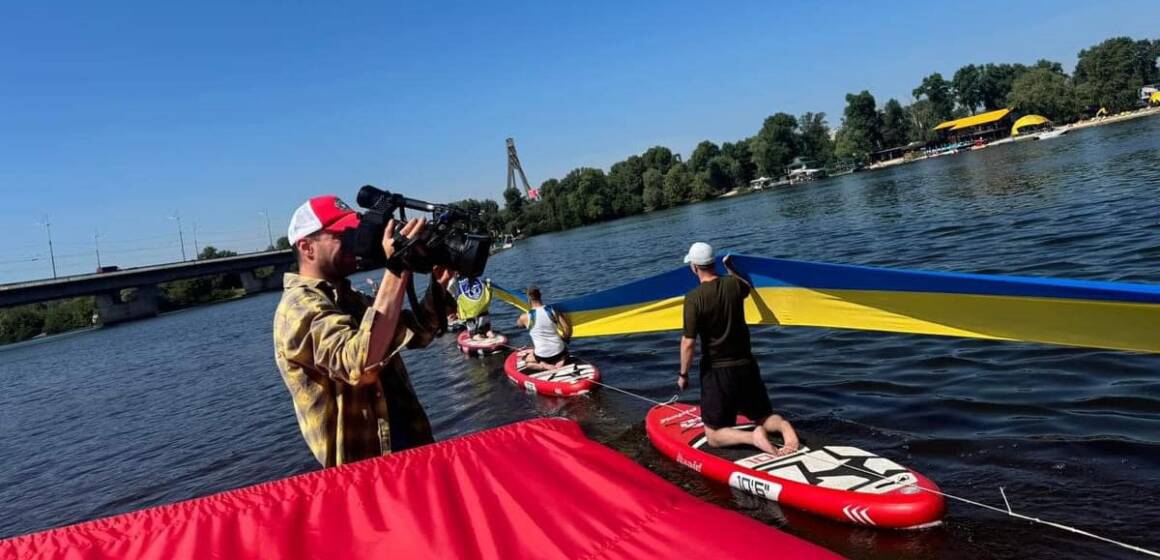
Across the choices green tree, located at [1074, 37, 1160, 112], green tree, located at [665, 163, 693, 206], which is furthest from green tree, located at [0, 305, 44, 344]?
green tree, located at [1074, 37, 1160, 112]

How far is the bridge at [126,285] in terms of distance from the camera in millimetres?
79562

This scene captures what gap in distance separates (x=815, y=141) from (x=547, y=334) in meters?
137

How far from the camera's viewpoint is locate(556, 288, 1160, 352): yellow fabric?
14.3ft

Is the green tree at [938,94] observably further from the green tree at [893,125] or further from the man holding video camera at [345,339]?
the man holding video camera at [345,339]

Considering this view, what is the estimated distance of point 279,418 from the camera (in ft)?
60.5

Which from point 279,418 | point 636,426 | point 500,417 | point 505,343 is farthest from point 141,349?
point 636,426

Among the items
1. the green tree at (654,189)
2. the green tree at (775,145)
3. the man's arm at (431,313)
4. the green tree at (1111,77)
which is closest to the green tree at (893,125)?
the green tree at (775,145)

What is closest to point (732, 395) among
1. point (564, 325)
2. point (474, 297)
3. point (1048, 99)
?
point (564, 325)

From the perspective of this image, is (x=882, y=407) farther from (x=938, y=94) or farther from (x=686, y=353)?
(x=938, y=94)

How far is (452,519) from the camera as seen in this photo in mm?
2502

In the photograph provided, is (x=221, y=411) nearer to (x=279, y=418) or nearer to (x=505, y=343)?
(x=279, y=418)

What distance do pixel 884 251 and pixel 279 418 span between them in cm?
2236

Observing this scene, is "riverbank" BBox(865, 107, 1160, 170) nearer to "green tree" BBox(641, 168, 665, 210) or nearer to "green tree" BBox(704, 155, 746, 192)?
"green tree" BBox(704, 155, 746, 192)

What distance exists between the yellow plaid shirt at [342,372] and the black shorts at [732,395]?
526cm
